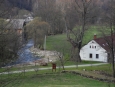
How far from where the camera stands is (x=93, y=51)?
4822 cm

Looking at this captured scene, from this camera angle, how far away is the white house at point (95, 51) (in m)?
46.3

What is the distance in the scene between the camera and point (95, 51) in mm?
47969

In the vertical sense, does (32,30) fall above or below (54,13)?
below

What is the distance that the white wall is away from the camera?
4634cm

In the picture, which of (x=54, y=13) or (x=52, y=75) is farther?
(x=54, y=13)

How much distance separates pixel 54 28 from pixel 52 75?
56211 millimetres


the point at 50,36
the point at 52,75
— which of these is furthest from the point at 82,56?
the point at 50,36

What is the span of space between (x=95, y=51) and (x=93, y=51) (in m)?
0.45

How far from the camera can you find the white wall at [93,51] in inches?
1825

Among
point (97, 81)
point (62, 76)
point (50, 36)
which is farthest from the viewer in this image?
point (50, 36)

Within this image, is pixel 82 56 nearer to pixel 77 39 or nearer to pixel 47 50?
pixel 77 39

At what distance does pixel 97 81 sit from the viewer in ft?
82.6

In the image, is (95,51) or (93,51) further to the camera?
(93,51)

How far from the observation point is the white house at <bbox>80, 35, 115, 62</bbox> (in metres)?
46.3
